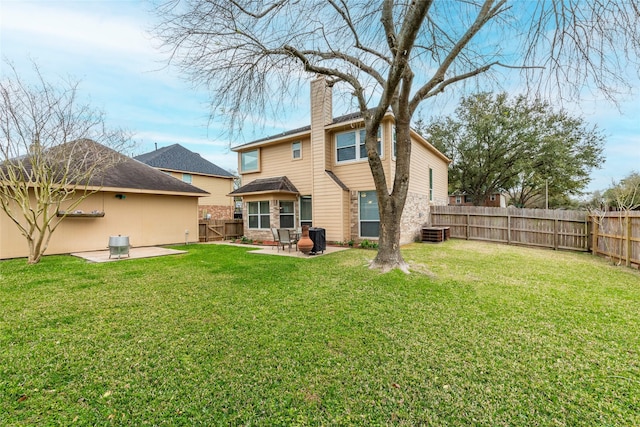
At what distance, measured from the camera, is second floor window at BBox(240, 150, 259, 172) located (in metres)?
15.1

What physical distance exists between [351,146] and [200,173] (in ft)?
48.0

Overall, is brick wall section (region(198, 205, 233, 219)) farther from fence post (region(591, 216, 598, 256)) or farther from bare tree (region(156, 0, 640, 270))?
fence post (region(591, 216, 598, 256))

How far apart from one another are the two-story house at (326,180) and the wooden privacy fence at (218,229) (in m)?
2.20

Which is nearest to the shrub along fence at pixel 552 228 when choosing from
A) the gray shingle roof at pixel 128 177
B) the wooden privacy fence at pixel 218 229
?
the wooden privacy fence at pixel 218 229

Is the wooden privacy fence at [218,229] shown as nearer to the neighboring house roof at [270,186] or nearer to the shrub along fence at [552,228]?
the neighboring house roof at [270,186]

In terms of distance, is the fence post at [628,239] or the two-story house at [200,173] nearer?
the fence post at [628,239]

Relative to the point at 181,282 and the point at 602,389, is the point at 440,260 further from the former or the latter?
the point at 181,282

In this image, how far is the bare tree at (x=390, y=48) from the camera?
4.33 metres

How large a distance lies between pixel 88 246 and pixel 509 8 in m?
15.0

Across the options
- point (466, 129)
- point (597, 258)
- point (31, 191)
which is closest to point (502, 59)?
point (597, 258)

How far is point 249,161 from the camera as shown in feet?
50.5

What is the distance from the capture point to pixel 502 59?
591 centimetres

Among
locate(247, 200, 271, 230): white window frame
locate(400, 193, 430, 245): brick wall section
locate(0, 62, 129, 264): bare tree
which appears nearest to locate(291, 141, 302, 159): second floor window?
locate(247, 200, 271, 230): white window frame

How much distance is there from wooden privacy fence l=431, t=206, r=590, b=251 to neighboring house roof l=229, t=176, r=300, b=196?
8.28 m
